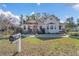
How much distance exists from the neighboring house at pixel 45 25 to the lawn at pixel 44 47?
101 millimetres

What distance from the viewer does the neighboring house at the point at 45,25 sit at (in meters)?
2.91

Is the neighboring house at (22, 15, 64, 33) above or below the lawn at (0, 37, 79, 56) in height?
above

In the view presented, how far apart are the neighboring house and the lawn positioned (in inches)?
4.0

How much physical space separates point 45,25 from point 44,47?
0.25 m

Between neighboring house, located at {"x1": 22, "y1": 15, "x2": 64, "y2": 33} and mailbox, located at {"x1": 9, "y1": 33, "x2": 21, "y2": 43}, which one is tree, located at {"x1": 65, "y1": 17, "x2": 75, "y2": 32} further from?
mailbox, located at {"x1": 9, "y1": 33, "x2": 21, "y2": 43}

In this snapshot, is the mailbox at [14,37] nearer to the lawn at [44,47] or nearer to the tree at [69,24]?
the lawn at [44,47]

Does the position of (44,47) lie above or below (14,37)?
below

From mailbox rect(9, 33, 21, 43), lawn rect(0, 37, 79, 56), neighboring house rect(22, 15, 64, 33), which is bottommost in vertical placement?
lawn rect(0, 37, 79, 56)

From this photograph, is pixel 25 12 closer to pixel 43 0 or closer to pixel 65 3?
pixel 43 0

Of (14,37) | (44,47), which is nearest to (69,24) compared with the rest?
(44,47)

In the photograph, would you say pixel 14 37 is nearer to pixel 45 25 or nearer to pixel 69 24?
pixel 45 25

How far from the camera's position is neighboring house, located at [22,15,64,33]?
9.56ft

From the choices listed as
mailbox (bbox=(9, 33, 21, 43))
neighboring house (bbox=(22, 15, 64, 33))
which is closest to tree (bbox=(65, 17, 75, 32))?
neighboring house (bbox=(22, 15, 64, 33))

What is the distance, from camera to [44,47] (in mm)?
2938
